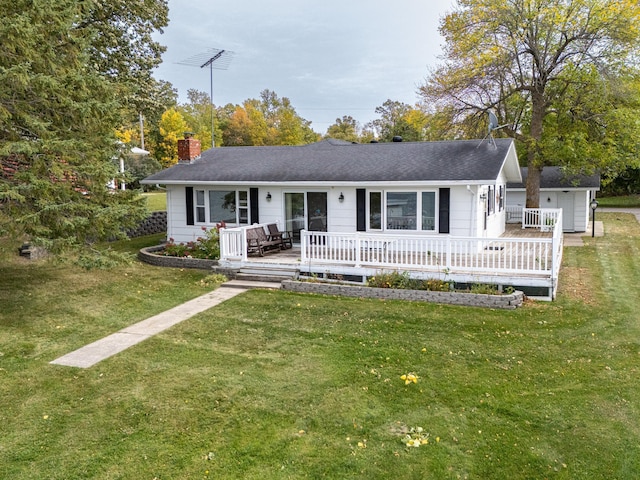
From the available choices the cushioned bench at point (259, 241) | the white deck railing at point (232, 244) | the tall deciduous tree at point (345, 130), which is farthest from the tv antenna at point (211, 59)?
the tall deciduous tree at point (345, 130)

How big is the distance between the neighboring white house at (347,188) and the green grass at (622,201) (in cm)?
2586

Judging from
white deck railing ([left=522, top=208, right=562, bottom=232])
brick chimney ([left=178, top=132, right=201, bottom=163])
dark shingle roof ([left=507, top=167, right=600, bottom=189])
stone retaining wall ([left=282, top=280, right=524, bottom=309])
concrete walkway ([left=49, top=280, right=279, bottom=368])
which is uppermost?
brick chimney ([left=178, top=132, right=201, bottom=163])

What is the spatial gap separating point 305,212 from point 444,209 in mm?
4162

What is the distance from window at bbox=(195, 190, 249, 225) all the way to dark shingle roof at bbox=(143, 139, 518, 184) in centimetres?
55

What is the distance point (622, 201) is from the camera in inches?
1558

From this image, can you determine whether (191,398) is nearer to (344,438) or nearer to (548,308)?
(344,438)

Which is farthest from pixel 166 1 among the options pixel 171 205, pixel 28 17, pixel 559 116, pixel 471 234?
pixel 559 116

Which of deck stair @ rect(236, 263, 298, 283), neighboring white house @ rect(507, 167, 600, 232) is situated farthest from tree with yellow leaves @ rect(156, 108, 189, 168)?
deck stair @ rect(236, 263, 298, 283)

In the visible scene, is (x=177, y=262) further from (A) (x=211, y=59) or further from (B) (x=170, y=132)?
(B) (x=170, y=132)

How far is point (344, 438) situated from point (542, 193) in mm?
21372

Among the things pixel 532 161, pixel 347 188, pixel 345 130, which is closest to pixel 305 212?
pixel 347 188

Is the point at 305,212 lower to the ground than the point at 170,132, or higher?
lower

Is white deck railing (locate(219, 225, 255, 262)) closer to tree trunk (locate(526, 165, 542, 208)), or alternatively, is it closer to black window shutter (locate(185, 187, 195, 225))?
black window shutter (locate(185, 187, 195, 225))

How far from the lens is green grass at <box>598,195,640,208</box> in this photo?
37.4m
